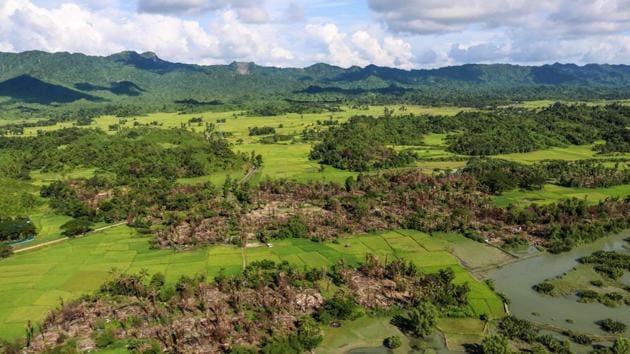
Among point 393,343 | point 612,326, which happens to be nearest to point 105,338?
point 393,343

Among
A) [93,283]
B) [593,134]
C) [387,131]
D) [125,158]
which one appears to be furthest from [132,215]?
[593,134]

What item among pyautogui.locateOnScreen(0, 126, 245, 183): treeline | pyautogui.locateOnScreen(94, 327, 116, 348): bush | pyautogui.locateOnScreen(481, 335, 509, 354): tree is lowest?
pyautogui.locateOnScreen(94, 327, 116, 348): bush

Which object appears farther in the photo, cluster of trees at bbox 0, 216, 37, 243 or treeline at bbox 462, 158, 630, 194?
treeline at bbox 462, 158, 630, 194

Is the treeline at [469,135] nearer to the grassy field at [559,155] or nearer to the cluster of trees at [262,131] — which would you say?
the grassy field at [559,155]

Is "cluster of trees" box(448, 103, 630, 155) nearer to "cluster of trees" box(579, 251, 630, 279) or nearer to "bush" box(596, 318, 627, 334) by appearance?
"cluster of trees" box(579, 251, 630, 279)

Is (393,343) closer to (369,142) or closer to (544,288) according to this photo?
(544,288)

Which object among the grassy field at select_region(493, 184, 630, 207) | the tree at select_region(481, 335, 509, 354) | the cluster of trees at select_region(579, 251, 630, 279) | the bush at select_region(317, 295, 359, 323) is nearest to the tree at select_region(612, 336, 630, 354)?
the tree at select_region(481, 335, 509, 354)

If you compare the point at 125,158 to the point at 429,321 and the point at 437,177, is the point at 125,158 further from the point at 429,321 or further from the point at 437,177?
the point at 429,321
